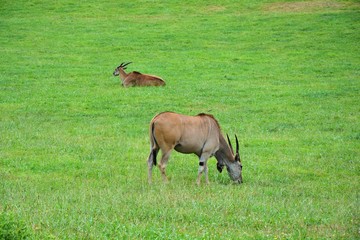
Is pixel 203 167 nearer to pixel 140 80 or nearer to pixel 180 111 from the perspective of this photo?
pixel 180 111

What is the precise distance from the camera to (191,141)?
12945 millimetres

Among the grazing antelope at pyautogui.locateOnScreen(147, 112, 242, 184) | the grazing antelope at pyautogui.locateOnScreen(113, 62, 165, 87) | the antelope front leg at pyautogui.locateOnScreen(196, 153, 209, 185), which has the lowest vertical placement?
the grazing antelope at pyautogui.locateOnScreen(113, 62, 165, 87)

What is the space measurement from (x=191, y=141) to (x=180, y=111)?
7495 mm

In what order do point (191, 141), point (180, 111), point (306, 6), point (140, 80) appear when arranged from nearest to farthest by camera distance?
point (191, 141)
point (180, 111)
point (140, 80)
point (306, 6)

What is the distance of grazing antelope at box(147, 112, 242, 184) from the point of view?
12555 mm

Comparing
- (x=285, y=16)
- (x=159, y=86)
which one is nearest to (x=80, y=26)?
(x=285, y=16)

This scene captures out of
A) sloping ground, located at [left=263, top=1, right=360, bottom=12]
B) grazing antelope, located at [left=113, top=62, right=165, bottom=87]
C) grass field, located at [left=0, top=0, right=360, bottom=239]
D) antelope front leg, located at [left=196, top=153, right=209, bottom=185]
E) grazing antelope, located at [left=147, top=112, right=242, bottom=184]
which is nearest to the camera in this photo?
grass field, located at [left=0, top=0, right=360, bottom=239]

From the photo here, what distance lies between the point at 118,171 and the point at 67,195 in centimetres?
267

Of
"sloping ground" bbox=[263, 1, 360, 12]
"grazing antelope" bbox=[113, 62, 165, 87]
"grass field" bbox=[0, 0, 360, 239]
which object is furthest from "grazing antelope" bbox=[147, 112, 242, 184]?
"sloping ground" bbox=[263, 1, 360, 12]

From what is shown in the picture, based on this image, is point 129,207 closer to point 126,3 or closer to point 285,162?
point 285,162

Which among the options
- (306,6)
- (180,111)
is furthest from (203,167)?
(306,6)

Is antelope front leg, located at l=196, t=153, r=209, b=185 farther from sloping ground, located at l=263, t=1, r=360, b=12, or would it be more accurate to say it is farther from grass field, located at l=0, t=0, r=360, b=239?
sloping ground, located at l=263, t=1, r=360, b=12

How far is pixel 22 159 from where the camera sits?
14.2 metres

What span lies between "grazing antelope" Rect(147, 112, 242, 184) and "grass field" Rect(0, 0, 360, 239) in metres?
0.41
